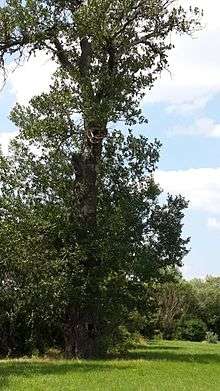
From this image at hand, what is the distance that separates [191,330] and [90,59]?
39537 mm

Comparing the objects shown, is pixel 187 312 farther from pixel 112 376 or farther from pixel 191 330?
pixel 112 376

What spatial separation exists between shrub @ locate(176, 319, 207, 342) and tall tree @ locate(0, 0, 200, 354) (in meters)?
35.9

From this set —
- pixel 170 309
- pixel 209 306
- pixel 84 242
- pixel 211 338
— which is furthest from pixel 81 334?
pixel 209 306

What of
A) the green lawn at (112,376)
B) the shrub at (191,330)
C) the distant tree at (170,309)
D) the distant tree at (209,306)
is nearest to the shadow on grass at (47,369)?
the green lawn at (112,376)

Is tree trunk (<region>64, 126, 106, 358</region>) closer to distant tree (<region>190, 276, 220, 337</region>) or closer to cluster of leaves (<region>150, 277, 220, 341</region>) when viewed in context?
cluster of leaves (<region>150, 277, 220, 341</region>)

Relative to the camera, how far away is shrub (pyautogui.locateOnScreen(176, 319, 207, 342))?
59.5 meters

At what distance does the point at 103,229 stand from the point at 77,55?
808cm


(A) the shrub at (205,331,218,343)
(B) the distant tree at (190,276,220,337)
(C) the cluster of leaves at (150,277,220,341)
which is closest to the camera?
(A) the shrub at (205,331,218,343)

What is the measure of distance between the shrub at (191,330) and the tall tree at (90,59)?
3594cm

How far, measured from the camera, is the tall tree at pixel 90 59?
23953 mm

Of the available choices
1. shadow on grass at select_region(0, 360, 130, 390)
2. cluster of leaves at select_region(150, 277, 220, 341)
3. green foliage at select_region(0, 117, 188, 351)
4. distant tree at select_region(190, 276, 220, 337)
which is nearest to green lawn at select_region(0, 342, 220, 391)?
shadow on grass at select_region(0, 360, 130, 390)

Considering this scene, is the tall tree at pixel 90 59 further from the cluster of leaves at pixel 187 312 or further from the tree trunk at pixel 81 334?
the cluster of leaves at pixel 187 312

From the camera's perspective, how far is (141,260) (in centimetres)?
2391

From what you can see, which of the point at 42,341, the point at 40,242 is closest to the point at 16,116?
the point at 40,242
